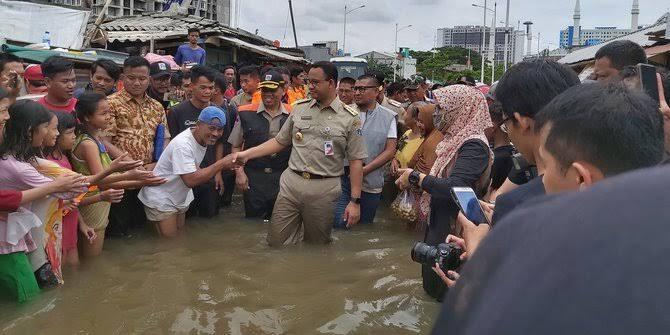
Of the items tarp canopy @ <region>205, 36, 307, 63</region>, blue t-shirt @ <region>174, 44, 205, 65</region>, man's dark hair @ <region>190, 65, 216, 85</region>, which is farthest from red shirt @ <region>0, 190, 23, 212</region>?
tarp canopy @ <region>205, 36, 307, 63</region>

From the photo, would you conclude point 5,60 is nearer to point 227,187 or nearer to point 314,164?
point 227,187

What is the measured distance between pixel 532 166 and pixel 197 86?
4057 millimetres

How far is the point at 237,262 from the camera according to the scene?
504 cm

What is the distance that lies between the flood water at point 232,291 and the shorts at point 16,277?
0.21 feet

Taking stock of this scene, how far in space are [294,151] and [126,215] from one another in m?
1.80

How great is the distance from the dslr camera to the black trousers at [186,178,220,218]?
13.1ft

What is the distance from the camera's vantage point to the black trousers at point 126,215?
18.4 ft

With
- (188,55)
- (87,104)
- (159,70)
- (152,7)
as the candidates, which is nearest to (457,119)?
(87,104)

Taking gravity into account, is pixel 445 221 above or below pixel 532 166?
below

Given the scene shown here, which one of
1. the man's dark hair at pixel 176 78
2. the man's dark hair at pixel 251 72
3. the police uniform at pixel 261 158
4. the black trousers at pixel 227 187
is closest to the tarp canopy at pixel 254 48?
the man's dark hair at pixel 176 78

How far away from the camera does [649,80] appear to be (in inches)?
105

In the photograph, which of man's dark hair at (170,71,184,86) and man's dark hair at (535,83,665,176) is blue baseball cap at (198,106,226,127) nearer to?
man's dark hair at (170,71,184,86)

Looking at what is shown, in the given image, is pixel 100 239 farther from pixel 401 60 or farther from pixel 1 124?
pixel 401 60

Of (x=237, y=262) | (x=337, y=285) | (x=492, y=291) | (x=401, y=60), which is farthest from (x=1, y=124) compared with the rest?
(x=401, y=60)
